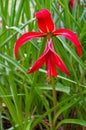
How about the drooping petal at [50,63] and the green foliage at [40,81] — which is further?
the green foliage at [40,81]

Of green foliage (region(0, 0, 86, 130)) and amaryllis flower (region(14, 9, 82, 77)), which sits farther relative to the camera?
green foliage (region(0, 0, 86, 130))

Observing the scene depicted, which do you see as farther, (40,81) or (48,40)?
(40,81)

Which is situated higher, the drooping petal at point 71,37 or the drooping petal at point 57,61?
the drooping petal at point 71,37

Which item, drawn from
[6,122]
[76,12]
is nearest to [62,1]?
[76,12]

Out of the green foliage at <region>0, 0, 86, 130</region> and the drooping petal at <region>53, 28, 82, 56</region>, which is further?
the green foliage at <region>0, 0, 86, 130</region>

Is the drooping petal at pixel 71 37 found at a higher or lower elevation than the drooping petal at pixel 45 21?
lower

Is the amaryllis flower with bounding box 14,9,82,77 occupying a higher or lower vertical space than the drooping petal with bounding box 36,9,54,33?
lower

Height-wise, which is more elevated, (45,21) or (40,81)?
(45,21)

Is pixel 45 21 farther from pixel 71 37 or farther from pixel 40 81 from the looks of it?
pixel 40 81

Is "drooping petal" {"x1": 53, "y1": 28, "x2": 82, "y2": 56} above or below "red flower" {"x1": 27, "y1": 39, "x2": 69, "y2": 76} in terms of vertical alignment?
above

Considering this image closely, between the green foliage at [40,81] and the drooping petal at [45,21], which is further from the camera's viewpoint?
the green foliage at [40,81]

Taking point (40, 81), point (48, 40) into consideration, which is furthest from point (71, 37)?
point (40, 81)

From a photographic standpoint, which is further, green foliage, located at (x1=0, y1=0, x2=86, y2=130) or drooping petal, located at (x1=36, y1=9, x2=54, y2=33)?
green foliage, located at (x1=0, y1=0, x2=86, y2=130)
